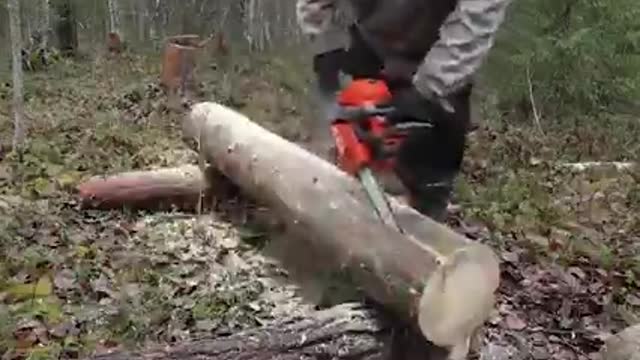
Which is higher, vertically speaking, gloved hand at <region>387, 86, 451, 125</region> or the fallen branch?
gloved hand at <region>387, 86, 451, 125</region>

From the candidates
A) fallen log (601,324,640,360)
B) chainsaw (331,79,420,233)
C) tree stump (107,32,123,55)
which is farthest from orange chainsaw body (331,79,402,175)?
tree stump (107,32,123,55)

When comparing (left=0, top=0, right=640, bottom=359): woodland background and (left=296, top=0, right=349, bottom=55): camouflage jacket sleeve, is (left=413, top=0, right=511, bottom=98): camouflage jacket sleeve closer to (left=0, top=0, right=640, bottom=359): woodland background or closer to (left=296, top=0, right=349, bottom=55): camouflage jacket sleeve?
(left=296, top=0, right=349, bottom=55): camouflage jacket sleeve

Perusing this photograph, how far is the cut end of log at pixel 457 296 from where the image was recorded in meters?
3.68

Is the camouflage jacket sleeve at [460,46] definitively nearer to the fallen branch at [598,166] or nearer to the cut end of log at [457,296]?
the cut end of log at [457,296]

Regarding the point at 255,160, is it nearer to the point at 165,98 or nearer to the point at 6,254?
the point at 6,254

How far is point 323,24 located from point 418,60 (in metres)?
0.57

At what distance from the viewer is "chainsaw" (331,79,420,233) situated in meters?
3.64

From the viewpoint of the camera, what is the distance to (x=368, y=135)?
3.73m

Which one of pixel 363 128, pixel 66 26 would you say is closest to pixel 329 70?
pixel 363 128

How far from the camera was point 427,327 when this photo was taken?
3.71 metres

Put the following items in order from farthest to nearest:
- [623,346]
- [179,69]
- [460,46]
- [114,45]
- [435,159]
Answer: [114,45] < [179,69] < [623,346] < [435,159] < [460,46]

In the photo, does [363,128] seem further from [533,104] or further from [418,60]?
[533,104]

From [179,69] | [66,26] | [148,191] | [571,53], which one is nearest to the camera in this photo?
[148,191]

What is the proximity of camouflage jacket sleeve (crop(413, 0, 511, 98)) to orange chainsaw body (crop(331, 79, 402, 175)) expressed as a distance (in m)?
0.20
